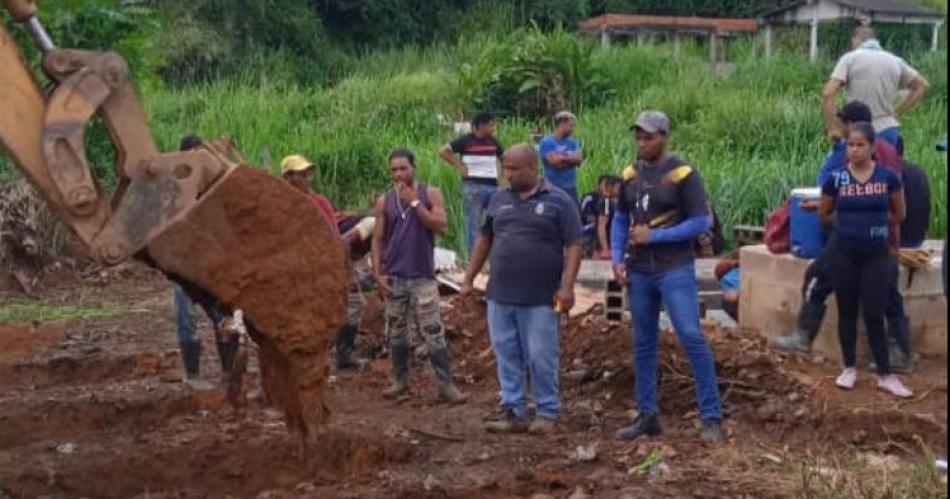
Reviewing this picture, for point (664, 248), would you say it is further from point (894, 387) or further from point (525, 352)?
point (894, 387)

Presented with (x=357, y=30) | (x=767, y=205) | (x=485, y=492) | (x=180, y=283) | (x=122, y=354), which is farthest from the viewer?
(x=357, y=30)

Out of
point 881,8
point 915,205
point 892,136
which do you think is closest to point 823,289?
point 915,205

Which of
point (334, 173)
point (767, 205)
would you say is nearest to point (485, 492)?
point (767, 205)

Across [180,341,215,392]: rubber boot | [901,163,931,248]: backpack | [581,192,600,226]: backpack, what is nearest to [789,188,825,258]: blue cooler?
[901,163,931,248]: backpack

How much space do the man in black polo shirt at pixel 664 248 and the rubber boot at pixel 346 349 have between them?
3.19m

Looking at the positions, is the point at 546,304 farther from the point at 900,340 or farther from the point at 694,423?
the point at 900,340

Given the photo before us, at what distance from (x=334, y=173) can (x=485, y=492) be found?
1289 cm

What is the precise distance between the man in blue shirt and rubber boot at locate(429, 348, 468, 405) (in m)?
4.82

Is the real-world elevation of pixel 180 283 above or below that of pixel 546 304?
above

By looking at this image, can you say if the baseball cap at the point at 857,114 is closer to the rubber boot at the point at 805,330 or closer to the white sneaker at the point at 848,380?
the rubber boot at the point at 805,330

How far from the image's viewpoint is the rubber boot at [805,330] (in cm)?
1063

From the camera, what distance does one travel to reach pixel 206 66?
3400 cm

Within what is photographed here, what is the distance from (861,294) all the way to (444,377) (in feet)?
9.05

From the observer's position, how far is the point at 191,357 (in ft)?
36.1
